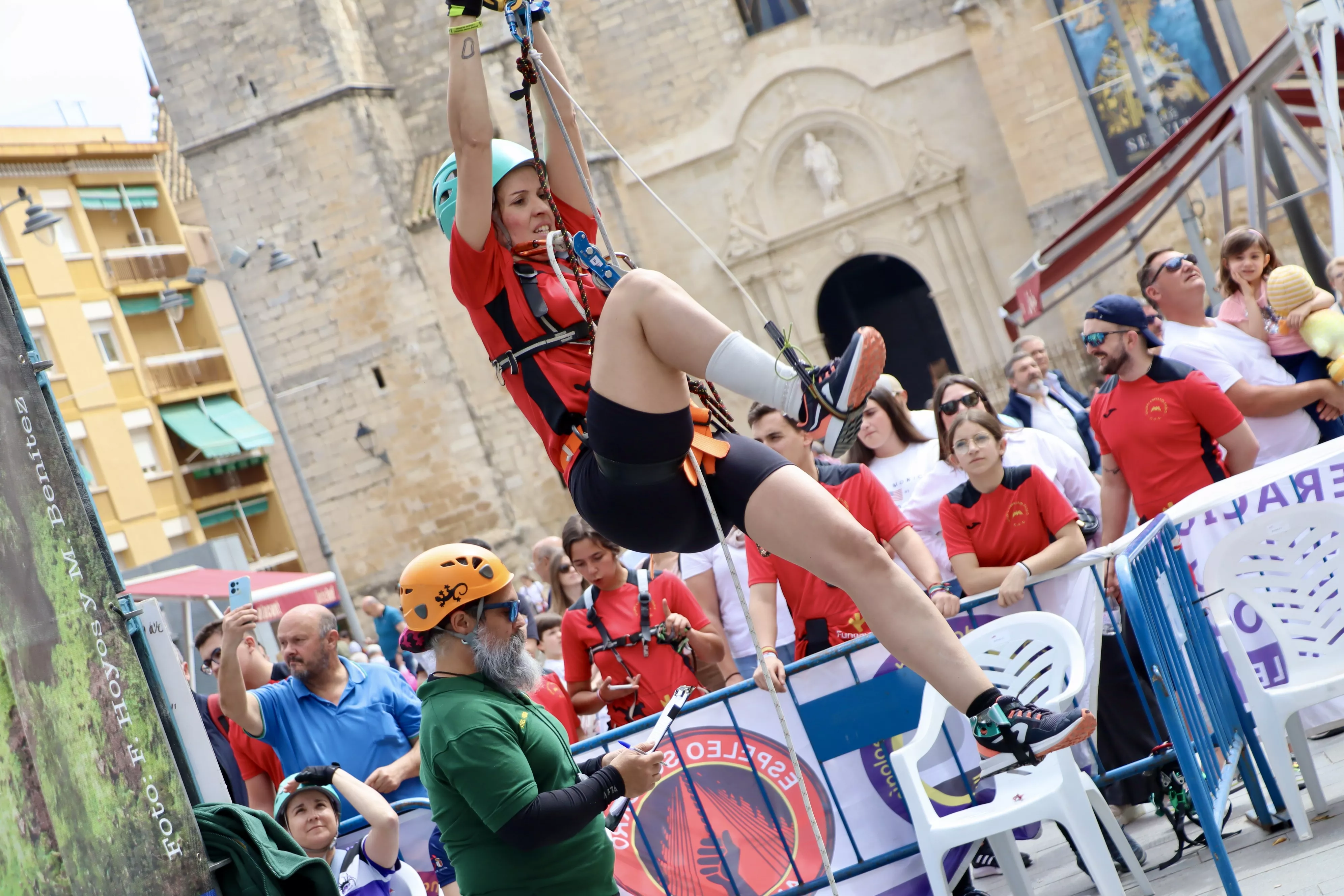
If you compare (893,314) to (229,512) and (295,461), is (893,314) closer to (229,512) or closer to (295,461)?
(295,461)

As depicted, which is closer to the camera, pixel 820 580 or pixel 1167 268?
pixel 820 580

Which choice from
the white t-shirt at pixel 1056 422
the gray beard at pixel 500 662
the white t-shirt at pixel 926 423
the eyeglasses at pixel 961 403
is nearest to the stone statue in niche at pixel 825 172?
the white t-shirt at pixel 1056 422

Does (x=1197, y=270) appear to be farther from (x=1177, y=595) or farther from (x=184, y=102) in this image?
(x=184, y=102)

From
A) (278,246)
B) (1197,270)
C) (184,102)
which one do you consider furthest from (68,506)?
(184,102)

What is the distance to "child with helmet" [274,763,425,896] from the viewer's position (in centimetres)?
395

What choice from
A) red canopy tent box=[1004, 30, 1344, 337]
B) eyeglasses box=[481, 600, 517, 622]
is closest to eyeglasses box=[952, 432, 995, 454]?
eyeglasses box=[481, 600, 517, 622]

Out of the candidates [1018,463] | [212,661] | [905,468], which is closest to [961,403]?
[1018,463]

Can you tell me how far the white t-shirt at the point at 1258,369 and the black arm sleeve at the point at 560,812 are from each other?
3605mm

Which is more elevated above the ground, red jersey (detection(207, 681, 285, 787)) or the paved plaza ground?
red jersey (detection(207, 681, 285, 787))

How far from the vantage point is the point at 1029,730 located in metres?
3.00

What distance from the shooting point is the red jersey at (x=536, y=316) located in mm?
3277

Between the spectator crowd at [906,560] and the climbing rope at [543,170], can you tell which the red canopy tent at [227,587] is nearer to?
the spectator crowd at [906,560]

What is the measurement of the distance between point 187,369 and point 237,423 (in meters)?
1.73

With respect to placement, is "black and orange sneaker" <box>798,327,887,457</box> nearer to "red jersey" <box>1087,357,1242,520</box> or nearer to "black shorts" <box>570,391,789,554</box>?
"black shorts" <box>570,391,789,554</box>
